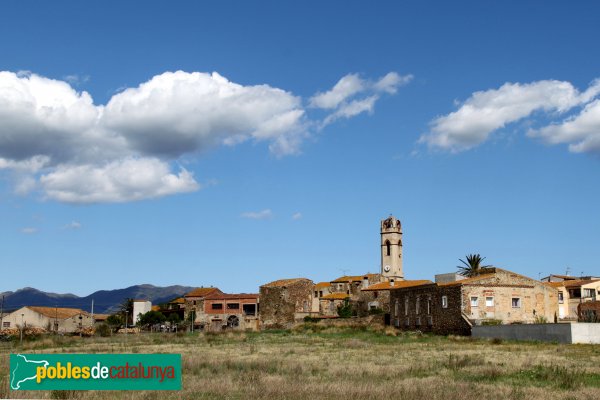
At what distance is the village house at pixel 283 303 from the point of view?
8862cm

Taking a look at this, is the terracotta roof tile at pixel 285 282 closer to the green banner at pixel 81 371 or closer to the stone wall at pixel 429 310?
the stone wall at pixel 429 310

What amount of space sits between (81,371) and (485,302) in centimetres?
4669

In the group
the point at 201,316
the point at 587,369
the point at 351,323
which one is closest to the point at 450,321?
the point at 351,323

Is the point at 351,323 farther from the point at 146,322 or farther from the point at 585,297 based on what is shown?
the point at 146,322

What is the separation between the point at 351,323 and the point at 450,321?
17.9 meters

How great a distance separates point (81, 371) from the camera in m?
15.9

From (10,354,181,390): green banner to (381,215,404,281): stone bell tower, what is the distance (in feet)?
350

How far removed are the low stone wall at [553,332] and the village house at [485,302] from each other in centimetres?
723

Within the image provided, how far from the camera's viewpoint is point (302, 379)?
22078mm

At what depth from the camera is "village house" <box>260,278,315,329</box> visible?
8862 centimetres

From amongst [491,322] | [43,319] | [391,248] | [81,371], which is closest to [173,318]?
[43,319]

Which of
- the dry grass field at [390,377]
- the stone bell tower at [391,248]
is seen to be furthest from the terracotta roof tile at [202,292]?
the dry grass field at [390,377]

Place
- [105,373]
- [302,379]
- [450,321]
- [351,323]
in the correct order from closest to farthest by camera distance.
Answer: [105,373] → [302,379] → [450,321] → [351,323]

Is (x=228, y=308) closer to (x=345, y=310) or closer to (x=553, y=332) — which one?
(x=345, y=310)
